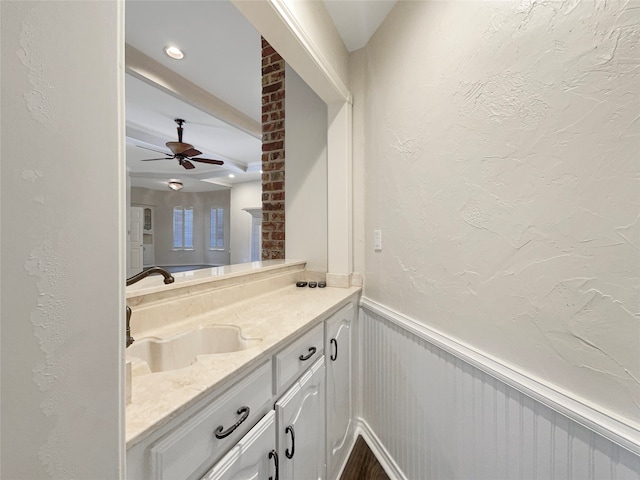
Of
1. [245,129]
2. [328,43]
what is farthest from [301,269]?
[245,129]

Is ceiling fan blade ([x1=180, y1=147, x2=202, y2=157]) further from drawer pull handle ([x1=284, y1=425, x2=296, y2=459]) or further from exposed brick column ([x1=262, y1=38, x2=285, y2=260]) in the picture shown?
drawer pull handle ([x1=284, y1=425, x2=296, y2=459])

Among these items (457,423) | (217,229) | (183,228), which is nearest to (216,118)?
(457,423)

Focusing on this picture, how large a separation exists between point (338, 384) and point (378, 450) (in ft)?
1.75

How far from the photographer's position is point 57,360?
0.36 m

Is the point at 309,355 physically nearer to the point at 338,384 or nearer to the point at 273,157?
the point at 338,384

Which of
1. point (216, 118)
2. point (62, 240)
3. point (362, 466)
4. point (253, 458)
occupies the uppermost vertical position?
point (216, 118)

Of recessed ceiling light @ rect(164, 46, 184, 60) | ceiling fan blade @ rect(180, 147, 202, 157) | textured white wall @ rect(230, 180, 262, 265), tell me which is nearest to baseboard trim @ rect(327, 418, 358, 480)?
recessed ceiling light @ rect(164, 46, 184, 60)

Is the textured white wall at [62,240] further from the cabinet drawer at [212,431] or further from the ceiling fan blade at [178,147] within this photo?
the ceiling fan blade at [178,147]

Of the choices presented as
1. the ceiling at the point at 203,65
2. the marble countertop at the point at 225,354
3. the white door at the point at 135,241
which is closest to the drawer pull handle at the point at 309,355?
the marble countertop at the point at 225,354

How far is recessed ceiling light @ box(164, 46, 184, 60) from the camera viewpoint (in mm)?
2708

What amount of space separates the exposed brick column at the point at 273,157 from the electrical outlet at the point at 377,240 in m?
0.85

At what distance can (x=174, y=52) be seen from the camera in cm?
276

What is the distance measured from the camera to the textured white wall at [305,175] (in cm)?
203

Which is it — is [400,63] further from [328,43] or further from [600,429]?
[600,429]
